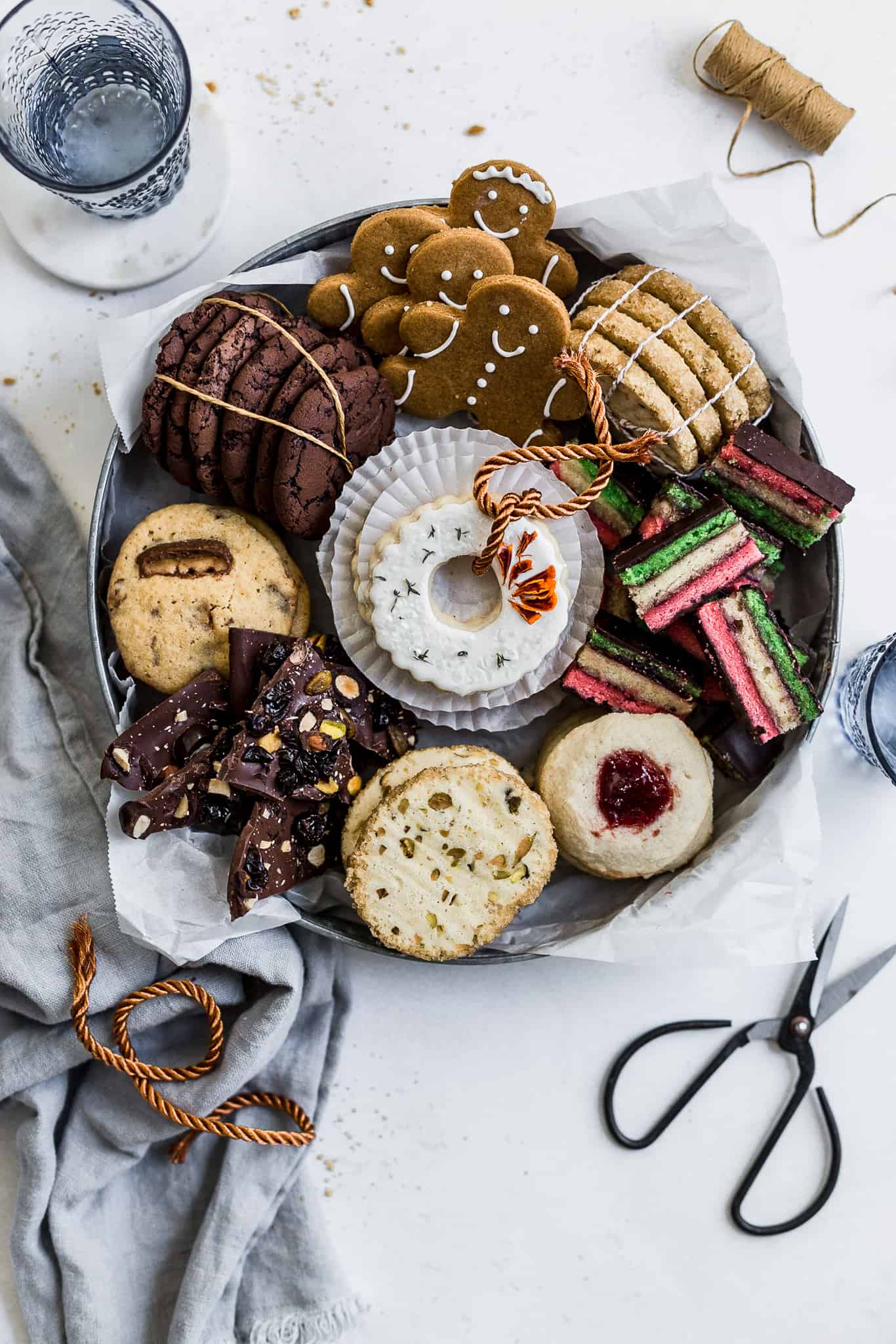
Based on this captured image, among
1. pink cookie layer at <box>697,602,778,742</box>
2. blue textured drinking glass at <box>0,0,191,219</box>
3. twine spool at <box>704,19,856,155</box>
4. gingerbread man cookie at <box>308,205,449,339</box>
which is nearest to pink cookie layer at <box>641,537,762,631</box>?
pink cookie layer at <box>697,602,778,742</box>

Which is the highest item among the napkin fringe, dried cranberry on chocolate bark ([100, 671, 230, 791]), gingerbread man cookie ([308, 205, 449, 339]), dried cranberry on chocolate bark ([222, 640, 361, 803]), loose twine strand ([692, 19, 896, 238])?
loose twine strand ([692, 19, 896, 238])

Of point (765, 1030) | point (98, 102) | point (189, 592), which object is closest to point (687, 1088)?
point (765, 1030)

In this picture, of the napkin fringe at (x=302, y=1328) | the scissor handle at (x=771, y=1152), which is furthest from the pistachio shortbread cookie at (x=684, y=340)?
the napkin fringe at (x=302, y=1328)

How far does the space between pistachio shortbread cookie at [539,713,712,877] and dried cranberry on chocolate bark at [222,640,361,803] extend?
49 cm

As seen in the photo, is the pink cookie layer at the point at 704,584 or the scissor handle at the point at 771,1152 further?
the scissor handle at the point at 771,1152

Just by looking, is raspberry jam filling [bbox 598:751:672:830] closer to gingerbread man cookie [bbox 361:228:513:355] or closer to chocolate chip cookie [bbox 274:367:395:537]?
chocolate chip cookie [bbox 274:367:395:537]

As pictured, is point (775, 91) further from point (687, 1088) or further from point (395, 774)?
point (687, 1088)

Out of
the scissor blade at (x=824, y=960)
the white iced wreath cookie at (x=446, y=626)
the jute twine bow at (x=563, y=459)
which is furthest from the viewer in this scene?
the scissor blade at (x=824, y=960)

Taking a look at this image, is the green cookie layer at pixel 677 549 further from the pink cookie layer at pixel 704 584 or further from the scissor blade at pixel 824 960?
the scissor blade at pixel 824 960

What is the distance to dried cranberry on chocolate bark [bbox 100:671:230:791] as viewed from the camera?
2.40m

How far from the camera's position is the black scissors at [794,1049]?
8.77 feet

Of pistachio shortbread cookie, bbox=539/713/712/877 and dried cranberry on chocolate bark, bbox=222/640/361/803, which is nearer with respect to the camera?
dried cranberry on chocolate bark, bbox=222/640/361/803

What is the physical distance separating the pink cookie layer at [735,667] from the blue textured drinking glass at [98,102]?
1.52m

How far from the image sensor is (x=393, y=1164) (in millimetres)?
2742
